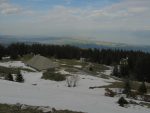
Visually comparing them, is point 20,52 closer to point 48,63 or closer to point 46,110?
point 48,63

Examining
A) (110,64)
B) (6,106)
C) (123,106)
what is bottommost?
(110,64)

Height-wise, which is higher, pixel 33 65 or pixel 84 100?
pixel 84 100

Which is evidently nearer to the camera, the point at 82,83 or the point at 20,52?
the point at 82,83

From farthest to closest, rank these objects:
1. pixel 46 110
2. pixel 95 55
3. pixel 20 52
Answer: pixel 95 55
pixel 20 52
pixel 46 110

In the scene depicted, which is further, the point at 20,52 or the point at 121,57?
the point at 121,57

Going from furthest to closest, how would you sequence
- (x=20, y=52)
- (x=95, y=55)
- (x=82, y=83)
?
(x=95, y=55) → (x=20, y=52) → (x=82, y=83)

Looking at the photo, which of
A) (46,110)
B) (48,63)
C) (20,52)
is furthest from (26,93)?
(20,52)

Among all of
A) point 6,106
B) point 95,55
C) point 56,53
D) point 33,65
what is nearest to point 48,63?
point 33,65

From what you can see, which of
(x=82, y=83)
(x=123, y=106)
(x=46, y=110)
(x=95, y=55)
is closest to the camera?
(x=46, y=110)

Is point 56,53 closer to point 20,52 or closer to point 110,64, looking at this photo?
Answer: point 20,52
